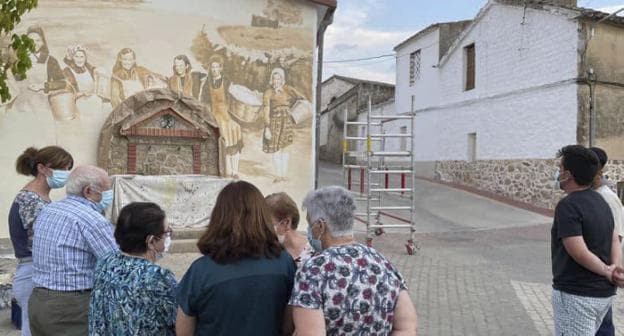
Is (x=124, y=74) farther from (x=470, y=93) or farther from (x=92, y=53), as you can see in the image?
(x=470, y=93)

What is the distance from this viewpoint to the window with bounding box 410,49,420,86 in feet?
83.5

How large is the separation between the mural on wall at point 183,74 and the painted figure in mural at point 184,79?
0.07 ft

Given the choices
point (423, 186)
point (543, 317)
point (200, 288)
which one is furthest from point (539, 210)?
point (200, 288)

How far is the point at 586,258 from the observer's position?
3281mm

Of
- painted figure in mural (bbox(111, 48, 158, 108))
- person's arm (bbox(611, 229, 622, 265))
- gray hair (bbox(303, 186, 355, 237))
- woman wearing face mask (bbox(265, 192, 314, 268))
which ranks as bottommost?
person's arm (bbox(611, 229, 622, 265))

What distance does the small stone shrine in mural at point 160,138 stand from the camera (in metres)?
11.0

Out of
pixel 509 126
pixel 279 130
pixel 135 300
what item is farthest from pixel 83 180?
pixel 509 126

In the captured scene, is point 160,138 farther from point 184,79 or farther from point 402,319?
point 402,319

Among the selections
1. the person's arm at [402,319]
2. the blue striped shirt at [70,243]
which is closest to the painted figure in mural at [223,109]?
the blue striped shirt at [70,243]

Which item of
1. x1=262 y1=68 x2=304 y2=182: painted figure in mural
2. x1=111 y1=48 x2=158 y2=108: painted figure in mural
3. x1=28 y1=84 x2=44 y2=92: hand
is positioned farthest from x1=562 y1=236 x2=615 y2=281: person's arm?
x1=28 y1=84 x2=44 y2=92: hand

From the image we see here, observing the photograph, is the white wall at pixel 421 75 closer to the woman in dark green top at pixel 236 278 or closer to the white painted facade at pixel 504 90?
the white painted facade at pixel 504 90

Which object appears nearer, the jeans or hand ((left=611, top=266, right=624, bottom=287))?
hand ((left=611, top=266, right=624, bottom=287))

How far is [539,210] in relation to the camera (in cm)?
1661

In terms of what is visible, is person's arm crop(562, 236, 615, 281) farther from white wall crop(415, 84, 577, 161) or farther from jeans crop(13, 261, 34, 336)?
white wall crop(415, 84, 577, 161)
